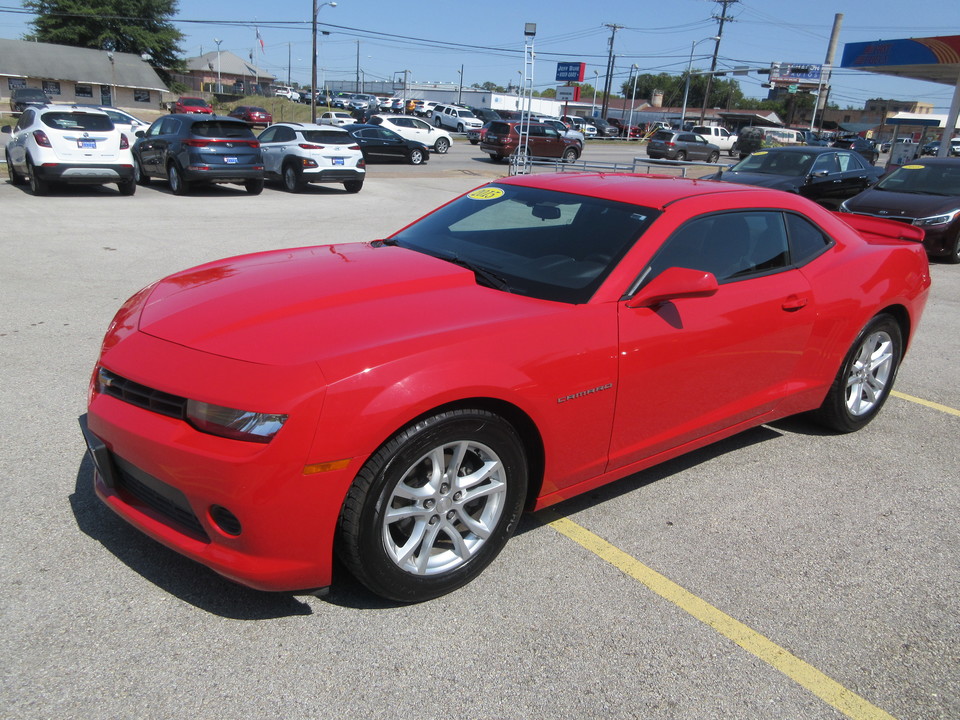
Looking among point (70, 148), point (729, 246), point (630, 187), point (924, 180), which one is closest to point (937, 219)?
point (924, 180)

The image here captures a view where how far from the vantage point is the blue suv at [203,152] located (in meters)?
15.4

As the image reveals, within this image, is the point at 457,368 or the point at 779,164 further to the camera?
the point at 779,164

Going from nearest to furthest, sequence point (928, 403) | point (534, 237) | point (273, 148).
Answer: point (534, 237)
point (928, 403)
point (273, 148)

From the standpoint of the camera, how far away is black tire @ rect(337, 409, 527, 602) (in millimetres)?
2633

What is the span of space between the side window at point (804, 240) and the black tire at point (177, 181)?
13.9 m

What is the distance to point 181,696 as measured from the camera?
2.38 meters

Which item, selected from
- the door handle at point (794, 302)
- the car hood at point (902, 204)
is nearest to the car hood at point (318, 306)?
the door handle at point (794, 302)

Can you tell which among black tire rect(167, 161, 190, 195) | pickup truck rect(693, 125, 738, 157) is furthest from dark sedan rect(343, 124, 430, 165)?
pickup truck rect(693, 125, 738, 157)

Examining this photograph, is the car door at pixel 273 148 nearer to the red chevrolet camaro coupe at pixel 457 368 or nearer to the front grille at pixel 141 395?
the red chevrolet camaro coupe at pixel 457 368

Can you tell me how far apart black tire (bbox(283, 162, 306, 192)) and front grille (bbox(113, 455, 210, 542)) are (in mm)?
15379

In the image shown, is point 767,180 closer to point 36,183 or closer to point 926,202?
point 926,202

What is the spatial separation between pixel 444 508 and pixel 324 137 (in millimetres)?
16113

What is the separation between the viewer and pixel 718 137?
4794 centimetres

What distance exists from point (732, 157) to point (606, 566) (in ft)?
167
